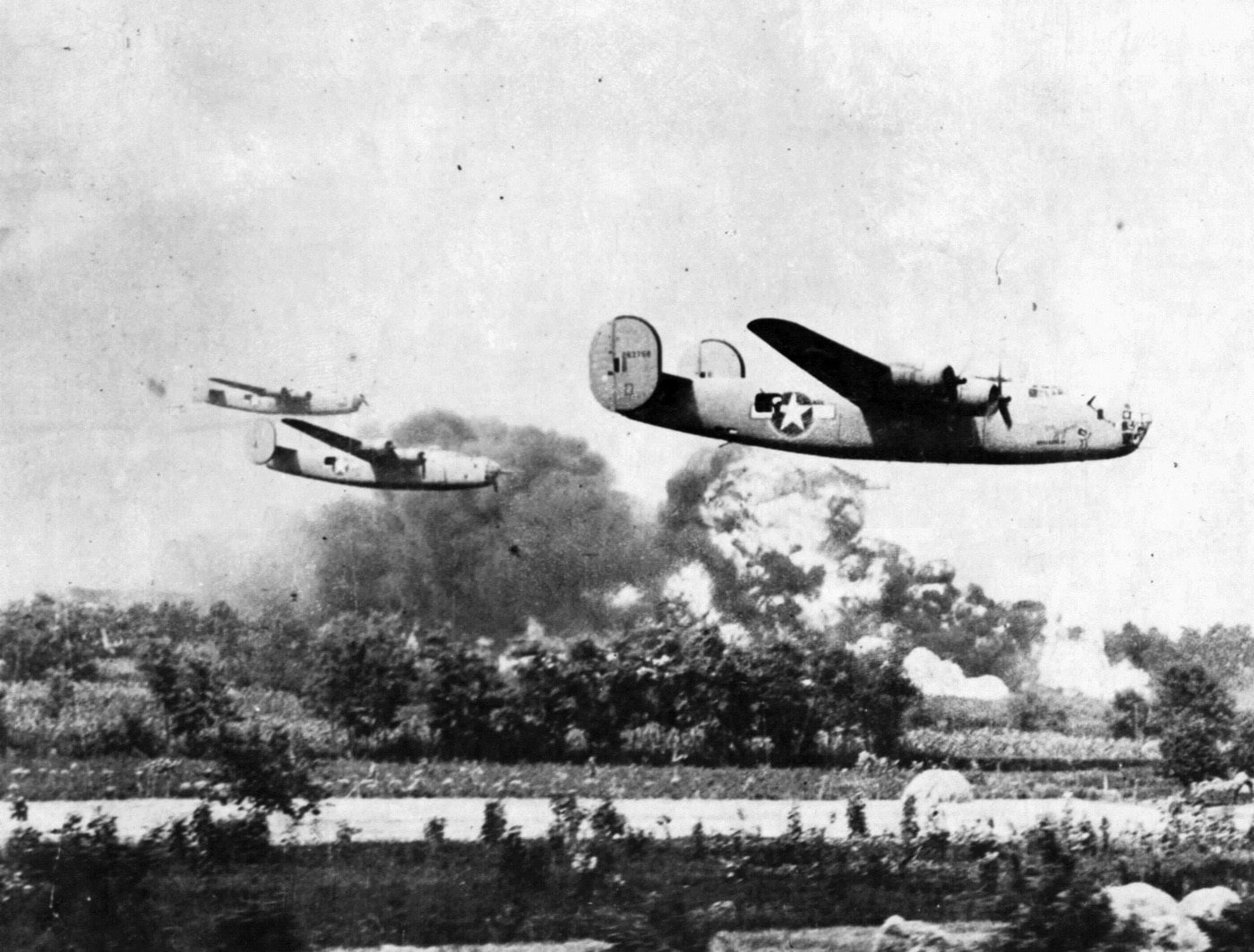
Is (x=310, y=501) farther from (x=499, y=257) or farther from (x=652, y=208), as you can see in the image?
(x=652, y=208)

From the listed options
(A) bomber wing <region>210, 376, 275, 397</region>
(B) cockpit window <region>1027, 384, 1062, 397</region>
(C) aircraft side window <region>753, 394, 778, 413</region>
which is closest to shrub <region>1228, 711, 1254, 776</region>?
(B) cockpit window <region>1027, 384, 1062, 397</region>

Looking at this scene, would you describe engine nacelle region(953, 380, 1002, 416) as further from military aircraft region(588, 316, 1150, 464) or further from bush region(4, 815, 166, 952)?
bush region(4, 815, 166, 952)

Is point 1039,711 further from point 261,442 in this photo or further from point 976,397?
point 261,442

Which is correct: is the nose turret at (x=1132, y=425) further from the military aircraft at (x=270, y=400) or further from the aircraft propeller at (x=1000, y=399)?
the military aircraft at (x=270, y=400)

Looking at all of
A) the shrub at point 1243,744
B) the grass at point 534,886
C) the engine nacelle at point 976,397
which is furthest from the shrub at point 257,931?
the shrub at point 1243,744

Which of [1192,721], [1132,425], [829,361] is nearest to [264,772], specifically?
[829,361]

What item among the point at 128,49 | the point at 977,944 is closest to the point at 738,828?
the point at 977,944
